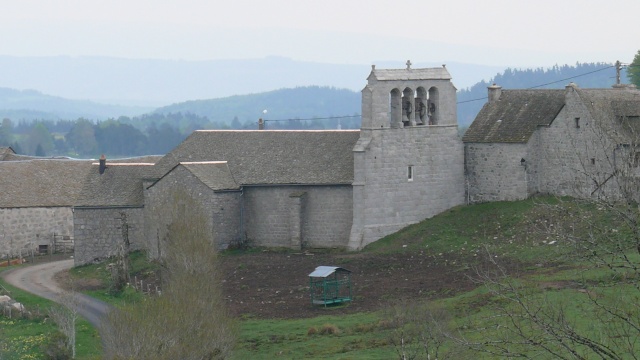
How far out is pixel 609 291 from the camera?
37.2 meters

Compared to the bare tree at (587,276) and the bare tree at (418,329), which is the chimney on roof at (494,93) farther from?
the bare tree at (418,329)

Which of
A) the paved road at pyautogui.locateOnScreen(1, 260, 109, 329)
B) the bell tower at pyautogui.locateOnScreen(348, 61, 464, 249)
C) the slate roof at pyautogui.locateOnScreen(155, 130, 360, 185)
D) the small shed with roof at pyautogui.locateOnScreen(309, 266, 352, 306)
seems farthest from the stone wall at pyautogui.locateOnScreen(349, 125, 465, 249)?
the paved road at pyautogui.locateOnScreen(1, 260, 109, 329)

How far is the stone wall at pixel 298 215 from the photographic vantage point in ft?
188

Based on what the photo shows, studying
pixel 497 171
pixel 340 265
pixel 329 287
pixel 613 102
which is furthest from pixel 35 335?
pixel 613 102

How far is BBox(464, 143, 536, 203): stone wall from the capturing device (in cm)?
5588

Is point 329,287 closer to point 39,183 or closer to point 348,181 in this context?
point 348,181

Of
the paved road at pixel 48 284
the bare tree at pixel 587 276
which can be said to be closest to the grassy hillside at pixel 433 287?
the bare tree at pixel 587 276

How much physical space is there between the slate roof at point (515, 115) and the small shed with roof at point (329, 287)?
11.7 metres

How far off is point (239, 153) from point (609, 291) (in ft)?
86.6

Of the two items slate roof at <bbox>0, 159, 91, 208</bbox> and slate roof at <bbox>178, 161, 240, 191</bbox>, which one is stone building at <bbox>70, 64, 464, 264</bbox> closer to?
slate roof at <bbox>178, 161, 240, 191</bbox>

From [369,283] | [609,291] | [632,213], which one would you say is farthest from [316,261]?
[632,213]

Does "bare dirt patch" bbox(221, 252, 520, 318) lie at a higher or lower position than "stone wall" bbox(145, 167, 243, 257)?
lower

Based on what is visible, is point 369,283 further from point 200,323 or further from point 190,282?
point 200,323

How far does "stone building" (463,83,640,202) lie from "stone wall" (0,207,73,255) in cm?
2312
